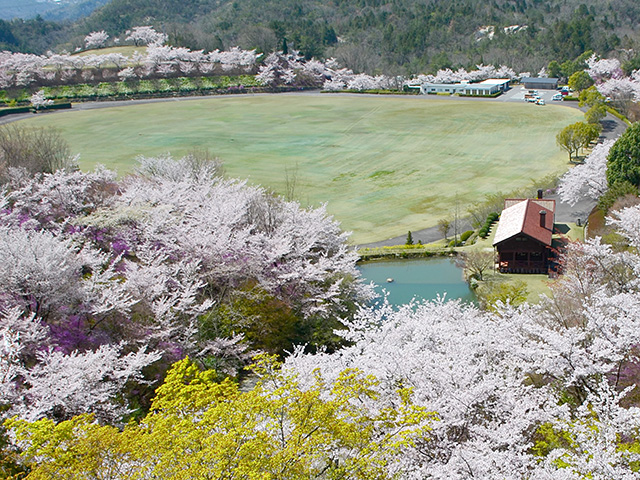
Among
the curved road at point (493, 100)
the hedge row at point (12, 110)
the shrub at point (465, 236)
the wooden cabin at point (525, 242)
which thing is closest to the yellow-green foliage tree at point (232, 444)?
the wooden cabin at point (525, 242)

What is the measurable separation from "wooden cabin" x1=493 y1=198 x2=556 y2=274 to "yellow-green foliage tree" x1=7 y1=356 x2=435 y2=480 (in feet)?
70.2

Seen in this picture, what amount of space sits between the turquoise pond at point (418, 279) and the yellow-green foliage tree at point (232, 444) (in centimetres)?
1825

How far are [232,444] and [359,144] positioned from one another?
57.2 m

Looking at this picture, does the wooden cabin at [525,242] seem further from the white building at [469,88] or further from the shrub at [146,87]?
the shrub at [146,87]

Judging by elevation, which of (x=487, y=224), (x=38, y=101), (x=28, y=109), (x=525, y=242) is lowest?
(x=487, y=224)

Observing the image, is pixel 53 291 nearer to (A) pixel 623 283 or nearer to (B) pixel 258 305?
(B) pixel 258 305

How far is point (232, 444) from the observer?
8633mm

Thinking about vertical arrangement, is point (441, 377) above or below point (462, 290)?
above

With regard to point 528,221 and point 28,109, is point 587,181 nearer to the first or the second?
point 528,221

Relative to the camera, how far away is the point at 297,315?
75.0 ft

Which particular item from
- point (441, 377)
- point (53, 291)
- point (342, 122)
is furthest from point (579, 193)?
point (342, 122)

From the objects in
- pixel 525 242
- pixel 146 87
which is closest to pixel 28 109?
pixel 146 87

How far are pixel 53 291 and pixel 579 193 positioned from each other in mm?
32876

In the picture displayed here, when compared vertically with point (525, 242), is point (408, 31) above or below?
above
